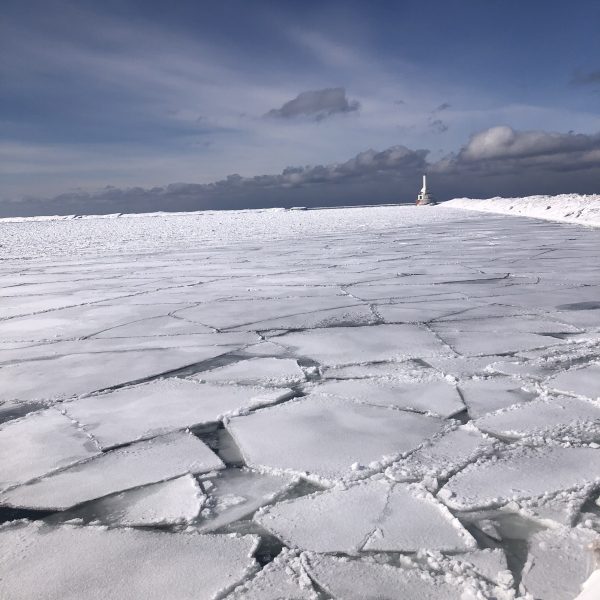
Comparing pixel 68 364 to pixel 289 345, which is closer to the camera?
pixel 68 364

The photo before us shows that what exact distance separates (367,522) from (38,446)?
1067mm

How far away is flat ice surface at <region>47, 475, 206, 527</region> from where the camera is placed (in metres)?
1.30

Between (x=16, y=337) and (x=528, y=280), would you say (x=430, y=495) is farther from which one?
(x=528, y=280)

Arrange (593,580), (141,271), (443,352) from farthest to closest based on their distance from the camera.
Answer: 1. (141,271)
2. (443,352)
3. (593,580)

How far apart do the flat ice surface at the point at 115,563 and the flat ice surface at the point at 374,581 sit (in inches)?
6.0

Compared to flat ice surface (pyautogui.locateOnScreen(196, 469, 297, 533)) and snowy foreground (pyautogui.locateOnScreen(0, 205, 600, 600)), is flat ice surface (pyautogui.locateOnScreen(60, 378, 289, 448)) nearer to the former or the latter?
snowy foreground (pyautogui.locateOnScreen(0, 205, 600, 600))

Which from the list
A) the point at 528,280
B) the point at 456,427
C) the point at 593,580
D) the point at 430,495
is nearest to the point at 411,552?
the point at 430,495

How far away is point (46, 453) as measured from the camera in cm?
165

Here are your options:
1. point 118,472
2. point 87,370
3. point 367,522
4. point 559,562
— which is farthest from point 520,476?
point 87,370

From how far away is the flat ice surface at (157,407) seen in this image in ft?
5.99

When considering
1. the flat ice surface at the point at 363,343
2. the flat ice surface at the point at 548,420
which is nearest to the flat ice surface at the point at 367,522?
the flat ice surface at the point at 548,420

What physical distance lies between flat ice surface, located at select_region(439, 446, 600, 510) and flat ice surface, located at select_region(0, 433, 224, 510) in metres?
0.66

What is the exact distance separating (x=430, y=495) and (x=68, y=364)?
1889 millimetres

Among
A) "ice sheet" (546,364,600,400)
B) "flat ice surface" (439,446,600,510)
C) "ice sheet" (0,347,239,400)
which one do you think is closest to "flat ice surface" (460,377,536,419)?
"ice sheet" (546,364,600,400)
